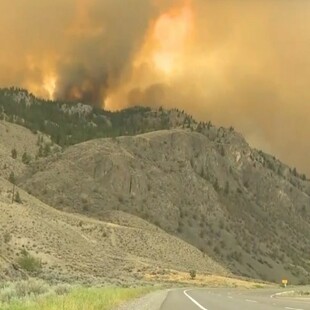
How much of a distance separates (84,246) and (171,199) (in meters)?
65.7

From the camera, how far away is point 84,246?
4161 inches

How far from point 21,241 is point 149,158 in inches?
3852

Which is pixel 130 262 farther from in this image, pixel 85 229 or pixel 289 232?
pixel 289 232

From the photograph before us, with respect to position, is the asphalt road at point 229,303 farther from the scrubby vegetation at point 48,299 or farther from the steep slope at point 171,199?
the steep slope at point 171,199

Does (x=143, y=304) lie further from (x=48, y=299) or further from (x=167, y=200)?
(x=167, y=200)

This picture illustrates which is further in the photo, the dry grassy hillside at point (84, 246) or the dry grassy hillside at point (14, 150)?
the dry grassy hillside at point (14, 150)

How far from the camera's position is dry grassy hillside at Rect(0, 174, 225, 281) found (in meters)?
86.8

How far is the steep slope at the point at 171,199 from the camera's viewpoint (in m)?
153

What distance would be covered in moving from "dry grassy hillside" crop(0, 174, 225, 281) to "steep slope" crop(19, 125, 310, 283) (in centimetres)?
1565

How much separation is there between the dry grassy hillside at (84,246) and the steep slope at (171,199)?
51.3 feet

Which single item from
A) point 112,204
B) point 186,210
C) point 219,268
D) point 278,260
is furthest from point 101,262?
point 278,260

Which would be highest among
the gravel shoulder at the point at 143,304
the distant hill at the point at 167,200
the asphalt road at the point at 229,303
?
the distant hill at the point at 167,200

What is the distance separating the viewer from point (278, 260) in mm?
168625

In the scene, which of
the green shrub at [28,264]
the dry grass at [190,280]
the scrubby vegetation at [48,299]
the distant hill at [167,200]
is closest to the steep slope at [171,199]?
the distant hill at [167,200]
